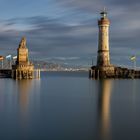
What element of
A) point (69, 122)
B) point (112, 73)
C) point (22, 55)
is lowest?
point (69, 122)

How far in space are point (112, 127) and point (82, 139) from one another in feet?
15.2

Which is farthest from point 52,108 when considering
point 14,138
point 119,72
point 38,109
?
point 119,72

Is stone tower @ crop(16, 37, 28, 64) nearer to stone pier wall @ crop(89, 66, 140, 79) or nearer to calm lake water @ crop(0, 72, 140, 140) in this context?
stone pier wall @ crop(89, 66, 140, 79)

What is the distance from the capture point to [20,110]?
42.2 metres

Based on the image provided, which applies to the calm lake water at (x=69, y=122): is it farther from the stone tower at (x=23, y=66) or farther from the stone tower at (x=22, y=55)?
the stone tower at (x=22, y=55)

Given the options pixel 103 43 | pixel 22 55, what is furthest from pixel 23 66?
pixel 103 43

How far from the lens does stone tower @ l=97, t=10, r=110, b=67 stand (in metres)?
111

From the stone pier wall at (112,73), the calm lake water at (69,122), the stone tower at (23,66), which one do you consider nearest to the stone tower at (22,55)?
the stone tower at (23,66)

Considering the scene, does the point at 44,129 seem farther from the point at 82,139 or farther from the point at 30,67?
the point at 30,67

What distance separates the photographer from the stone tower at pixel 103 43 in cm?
11144

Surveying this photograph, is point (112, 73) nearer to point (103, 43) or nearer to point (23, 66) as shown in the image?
point (103, 43)

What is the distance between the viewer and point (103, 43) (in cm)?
11144

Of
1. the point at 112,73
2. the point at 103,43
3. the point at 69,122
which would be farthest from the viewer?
the point at 112,73

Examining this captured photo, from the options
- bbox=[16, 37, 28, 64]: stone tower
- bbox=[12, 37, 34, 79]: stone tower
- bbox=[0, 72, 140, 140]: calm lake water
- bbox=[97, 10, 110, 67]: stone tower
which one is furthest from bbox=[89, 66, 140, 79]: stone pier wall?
bbox=[0, 72, 140, 140]: calm lake water
